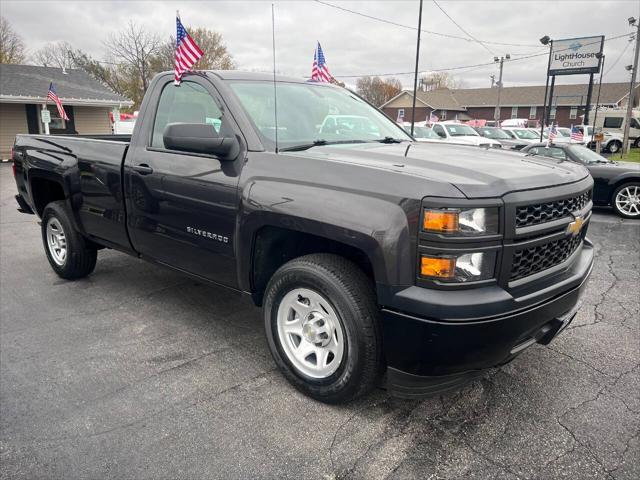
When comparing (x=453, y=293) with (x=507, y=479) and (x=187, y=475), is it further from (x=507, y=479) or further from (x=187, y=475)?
(x=187, y=475)

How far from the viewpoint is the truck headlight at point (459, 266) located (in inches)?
88.2

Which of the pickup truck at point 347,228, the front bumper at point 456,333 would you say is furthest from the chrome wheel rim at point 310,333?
the front bumper at point 456,333

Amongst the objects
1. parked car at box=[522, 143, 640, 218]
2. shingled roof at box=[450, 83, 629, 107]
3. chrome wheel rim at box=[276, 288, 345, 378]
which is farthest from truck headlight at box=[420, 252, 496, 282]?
shingled roof at box=[450, 83, 629, 107]

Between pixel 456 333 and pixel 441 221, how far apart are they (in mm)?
509

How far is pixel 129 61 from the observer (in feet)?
133

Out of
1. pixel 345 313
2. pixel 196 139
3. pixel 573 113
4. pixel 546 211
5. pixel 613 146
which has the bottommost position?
pixel 613 146

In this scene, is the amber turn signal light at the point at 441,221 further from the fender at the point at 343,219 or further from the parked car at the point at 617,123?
the parked car at the point at 617,123

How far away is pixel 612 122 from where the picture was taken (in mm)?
33562

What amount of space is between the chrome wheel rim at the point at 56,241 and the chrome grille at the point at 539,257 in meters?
4.36

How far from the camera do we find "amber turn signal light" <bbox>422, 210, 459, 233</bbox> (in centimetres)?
222

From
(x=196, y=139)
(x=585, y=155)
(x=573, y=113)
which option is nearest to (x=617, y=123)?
(x=585, y=155)

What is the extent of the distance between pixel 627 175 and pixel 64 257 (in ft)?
30.3

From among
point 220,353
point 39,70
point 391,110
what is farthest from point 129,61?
point 220,353

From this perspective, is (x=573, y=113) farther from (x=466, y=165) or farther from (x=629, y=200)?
(x=466, y=165)
